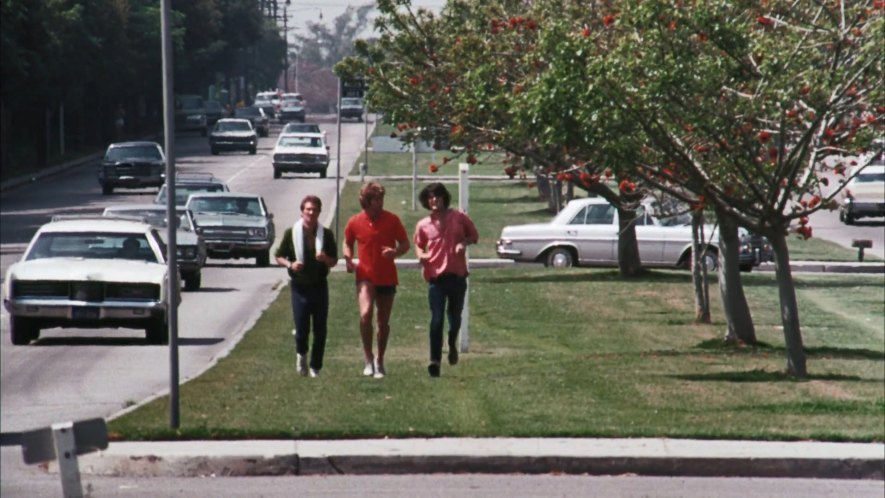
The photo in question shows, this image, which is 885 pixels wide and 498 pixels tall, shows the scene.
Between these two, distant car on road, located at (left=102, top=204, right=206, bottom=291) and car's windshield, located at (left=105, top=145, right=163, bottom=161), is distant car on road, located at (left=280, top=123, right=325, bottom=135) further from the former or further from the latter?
distant car on road, located at (left=102, top=204, right=206, bottom=291)

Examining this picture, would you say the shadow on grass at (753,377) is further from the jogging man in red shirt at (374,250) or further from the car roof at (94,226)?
the car roof at (94,226)

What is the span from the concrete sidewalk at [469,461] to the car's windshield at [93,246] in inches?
351

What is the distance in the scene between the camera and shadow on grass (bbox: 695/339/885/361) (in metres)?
21.8

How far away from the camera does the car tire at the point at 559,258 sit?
3747 centimetres

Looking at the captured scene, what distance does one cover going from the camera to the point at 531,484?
39.1 feet

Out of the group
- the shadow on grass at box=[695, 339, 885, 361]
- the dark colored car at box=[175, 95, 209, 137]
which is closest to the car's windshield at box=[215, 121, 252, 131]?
the dark colored car at box=[175, 95, 209, 137]

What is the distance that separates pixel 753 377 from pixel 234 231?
860 inches

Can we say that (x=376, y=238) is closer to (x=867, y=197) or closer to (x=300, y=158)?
(x=867, y=197)

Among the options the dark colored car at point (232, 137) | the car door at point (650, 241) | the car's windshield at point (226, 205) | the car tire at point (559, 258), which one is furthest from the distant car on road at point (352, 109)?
the car door at point (650, 241)

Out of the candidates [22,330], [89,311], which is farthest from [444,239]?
[22,330]

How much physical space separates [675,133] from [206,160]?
6555 centimetres

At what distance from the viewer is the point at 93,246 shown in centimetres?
2169

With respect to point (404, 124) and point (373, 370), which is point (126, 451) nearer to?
point (373, 370)

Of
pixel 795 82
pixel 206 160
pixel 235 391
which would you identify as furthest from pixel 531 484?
pixel 206 160
